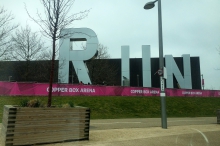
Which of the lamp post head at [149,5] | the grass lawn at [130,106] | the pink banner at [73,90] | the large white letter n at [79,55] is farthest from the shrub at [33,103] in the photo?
the large white letter n at [79,55]

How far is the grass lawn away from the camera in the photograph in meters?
19.6

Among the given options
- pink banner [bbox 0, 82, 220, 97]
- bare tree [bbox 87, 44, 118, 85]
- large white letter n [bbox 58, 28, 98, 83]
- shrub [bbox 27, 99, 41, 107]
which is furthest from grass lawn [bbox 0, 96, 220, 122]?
bare tree [bbox 87, 44, 118, 85]

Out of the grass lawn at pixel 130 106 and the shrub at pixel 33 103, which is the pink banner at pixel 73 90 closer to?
the grass lawn at pixel 130 106

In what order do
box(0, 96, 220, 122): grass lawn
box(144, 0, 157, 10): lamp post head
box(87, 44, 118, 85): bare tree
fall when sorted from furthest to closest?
box(87, 44, 118, 85): bare tree < box(0, 96, 220, 122): grass lawn < box(144, 0, 157, 10): lamp post head

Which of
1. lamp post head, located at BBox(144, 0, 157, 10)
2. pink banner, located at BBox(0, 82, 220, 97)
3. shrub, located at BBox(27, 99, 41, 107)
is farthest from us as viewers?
pink banner, located at BBox(0, 82, 220, 97)

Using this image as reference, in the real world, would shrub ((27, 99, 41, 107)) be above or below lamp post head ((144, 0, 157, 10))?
below

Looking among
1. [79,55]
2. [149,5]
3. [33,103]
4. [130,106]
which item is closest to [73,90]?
[130,106]

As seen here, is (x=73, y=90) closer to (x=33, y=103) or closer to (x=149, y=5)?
(x=149, y=5)

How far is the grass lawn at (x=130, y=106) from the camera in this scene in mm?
19594

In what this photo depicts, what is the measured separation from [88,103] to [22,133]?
15.6 m

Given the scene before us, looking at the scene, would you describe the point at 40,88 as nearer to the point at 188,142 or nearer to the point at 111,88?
the point at 111,88

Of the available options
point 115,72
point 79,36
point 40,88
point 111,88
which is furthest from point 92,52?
point 115,72

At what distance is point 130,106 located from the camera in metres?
23.2

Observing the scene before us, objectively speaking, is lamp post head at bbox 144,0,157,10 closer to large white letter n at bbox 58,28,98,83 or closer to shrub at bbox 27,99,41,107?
shrub at bbox 27,99,41,107
